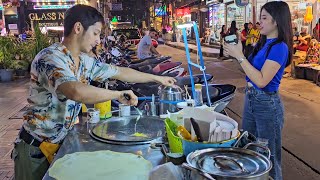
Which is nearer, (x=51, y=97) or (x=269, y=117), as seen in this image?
(x=51, y=97)

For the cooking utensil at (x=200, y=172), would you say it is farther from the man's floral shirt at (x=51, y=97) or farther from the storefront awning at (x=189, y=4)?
the storefront awning at (x=189, y=4)

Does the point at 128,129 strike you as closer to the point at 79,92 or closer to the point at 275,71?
the point at 79,92

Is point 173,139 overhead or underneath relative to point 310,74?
overhead

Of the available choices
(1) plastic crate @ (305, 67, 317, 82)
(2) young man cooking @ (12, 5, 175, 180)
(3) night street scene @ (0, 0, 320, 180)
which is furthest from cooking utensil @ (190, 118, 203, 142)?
(1) plastic crate @ (305, 67, 317, 82)

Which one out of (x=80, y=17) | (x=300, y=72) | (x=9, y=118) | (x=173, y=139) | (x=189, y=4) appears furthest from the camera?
(x=189, y=4)

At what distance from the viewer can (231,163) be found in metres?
1.47

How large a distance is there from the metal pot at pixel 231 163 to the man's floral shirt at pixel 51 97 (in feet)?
3.18

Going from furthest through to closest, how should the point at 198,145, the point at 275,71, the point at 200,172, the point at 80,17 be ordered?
1. the point at 275,71
2. the point at 80,17
3. the point at 198,145
4. the point at 200,172

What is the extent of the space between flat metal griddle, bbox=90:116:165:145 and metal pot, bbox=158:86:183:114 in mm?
150

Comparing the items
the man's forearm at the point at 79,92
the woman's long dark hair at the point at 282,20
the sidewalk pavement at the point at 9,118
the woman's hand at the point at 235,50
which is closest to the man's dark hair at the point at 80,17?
the man's forearm at the point at 79,92

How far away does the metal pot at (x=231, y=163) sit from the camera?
1.34 metres

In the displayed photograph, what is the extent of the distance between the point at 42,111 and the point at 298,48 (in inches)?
472

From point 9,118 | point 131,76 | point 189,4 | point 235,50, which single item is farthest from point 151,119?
point 189,4

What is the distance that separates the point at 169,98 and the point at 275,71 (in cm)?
91
